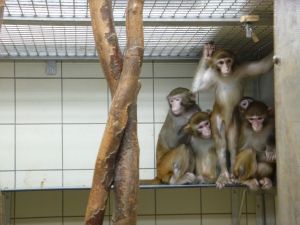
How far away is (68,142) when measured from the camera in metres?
3.24

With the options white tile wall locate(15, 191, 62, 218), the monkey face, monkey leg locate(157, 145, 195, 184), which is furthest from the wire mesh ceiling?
white tile wall locate(15, 191, 62, 218)

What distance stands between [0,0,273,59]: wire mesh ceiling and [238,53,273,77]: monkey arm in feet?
0.44

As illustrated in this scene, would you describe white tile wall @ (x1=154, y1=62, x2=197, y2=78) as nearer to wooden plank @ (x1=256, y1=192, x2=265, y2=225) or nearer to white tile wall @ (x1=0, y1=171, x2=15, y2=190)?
wooden plank @ (x1=256, y1=192, x2=265, y2=225)

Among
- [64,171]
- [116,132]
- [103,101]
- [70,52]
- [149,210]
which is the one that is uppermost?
[70,52]

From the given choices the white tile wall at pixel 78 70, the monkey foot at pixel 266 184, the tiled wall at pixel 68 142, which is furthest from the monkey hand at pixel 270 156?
the white tile wall at pixel 78 70

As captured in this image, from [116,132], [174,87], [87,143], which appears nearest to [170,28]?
[174,87]

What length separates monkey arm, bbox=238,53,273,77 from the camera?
9.20 ft

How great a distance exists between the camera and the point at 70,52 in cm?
310

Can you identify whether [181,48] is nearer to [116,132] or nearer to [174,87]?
[174,87]

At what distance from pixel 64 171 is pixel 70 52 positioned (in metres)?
0.79

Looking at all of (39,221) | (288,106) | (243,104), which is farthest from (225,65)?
(288,106)

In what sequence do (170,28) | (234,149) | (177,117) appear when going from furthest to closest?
(177,117), (234,149), (170,28)

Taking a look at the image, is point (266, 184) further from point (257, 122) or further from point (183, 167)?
point (183, 167)

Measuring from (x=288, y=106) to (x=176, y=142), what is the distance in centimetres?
206
